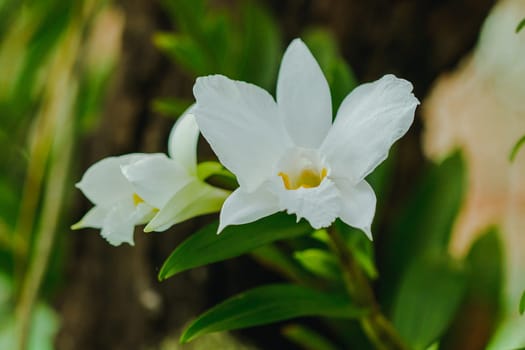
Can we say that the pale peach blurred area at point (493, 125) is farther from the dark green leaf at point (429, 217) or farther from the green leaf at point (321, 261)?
the green leaf at point (321, 261)

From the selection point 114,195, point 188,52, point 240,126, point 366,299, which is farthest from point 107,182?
point 188,52

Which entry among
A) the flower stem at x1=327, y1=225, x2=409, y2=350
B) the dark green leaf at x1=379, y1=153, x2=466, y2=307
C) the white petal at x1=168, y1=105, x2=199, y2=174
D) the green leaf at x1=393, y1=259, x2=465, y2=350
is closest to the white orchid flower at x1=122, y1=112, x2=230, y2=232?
the white petal at x1=168, y1=105, x2=199, y2=174

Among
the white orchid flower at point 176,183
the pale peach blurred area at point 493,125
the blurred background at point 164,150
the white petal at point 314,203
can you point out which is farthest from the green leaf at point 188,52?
the pale peach blurred area at point 493,125

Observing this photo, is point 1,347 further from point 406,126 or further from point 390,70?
point 406,126

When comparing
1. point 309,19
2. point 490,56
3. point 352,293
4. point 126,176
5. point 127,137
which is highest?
point 490,56

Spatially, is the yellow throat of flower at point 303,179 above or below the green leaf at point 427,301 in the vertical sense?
above

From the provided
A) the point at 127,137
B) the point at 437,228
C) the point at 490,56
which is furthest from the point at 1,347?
the point at 490,56

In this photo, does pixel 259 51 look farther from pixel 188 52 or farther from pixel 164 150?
pixel 164 150
